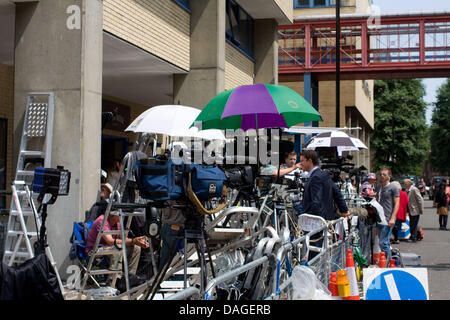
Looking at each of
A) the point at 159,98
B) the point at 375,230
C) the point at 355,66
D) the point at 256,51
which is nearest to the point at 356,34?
the point at 355,66

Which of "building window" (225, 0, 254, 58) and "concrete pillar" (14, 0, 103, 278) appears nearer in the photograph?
"concrete pillar" (14, 0, 103, 278)

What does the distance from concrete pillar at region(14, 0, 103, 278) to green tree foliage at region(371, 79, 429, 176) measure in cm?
5399

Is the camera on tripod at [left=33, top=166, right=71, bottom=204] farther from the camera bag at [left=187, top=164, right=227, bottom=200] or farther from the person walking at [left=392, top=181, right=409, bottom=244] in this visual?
the person walking at [left=392, top=181, right=409, bottom=244]

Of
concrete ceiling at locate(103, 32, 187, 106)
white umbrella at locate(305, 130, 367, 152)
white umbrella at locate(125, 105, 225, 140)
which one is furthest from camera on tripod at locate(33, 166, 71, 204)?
white umbrella at locate(305, 130, 367, 152)

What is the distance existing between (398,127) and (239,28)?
46038mm

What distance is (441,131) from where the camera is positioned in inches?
2579

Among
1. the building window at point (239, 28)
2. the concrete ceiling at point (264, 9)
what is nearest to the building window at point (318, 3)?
the concrete ceiling at point (264, 9)

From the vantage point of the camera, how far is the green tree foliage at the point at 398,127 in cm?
6162

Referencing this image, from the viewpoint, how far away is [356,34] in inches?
1125

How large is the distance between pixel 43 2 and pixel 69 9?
0.44 meters

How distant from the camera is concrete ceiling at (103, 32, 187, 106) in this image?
41.0 ft

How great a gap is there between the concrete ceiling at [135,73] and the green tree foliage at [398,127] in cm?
4488

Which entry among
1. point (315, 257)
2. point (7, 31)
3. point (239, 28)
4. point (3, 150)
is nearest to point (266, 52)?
point (239, 28)
